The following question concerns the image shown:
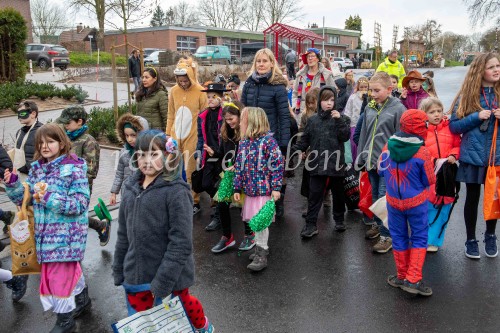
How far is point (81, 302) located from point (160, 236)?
1.49 metres

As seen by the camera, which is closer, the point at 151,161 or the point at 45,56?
the point at 151,161

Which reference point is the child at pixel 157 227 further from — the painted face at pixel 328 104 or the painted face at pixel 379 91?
the painted face at pixel 379 91

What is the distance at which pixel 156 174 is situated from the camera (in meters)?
2.94

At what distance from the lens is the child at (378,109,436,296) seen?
402 cm

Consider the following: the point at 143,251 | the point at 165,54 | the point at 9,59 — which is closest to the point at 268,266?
the point at 143,251

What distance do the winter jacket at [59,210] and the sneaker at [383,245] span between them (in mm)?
3105

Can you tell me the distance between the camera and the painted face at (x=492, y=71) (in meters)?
4.48

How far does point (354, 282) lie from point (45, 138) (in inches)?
119

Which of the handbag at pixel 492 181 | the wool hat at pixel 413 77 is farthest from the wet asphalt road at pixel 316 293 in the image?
the wool hat at pixel 413 77

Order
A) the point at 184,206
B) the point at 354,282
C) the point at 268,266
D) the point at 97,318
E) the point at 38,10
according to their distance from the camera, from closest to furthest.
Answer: the point at 184,206, the point at 97,318, the point at 354,282, the point at 268,266, the point at 38,10

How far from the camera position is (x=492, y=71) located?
4480 millimetres

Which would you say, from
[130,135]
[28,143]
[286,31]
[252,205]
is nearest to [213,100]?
[130,135]

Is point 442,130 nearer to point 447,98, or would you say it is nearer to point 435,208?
point 435,208

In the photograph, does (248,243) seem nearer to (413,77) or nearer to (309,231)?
(309,231)
